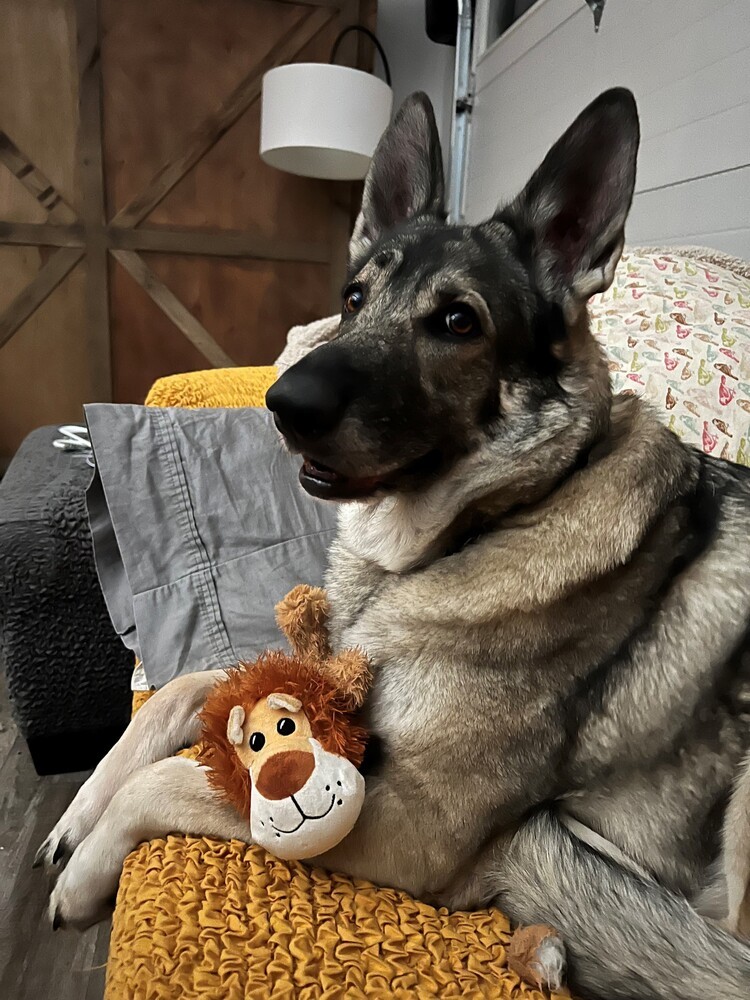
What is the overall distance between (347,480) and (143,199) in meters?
4.39

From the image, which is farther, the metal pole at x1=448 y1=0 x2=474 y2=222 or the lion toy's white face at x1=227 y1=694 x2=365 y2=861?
the metal pole at x1=448 y1=0 x2=474 y2=222

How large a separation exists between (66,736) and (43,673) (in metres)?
0.24

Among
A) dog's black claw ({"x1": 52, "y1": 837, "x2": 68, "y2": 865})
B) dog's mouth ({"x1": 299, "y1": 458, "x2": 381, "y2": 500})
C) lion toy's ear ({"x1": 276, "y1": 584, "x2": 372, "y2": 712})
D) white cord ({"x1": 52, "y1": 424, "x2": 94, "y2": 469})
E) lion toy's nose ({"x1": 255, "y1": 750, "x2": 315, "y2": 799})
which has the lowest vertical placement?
dog's black claw ({"x1": 52, "y1": 837, "x2": 68, "y2": 865})

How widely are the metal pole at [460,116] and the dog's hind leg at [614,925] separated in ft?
10.3

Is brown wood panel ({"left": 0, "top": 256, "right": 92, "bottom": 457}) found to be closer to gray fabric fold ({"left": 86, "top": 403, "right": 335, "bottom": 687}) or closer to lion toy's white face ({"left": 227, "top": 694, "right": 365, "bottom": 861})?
gray fabric fold ({"left": 86, "top": 403, "right": 335, "bottom": 687})

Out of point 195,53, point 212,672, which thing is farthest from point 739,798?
point 195,53

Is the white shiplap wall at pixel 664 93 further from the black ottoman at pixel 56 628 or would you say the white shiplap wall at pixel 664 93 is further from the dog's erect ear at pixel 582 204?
the black ottoman at pixel 56 628

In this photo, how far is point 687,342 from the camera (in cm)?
164

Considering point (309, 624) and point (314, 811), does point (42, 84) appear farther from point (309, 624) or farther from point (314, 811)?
point (314, 811)

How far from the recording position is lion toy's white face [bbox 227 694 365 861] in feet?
2.93

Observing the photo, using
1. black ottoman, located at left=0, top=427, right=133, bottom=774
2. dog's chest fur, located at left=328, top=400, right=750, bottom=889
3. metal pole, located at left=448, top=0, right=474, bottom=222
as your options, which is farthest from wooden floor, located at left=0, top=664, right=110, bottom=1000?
metal pole, located at left=448, top=0, right=474, bottom=222

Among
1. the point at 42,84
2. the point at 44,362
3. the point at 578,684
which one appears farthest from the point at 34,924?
the point at 42,84

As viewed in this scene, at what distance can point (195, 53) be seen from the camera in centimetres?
462

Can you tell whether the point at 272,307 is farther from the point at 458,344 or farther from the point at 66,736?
the point at 458,344
